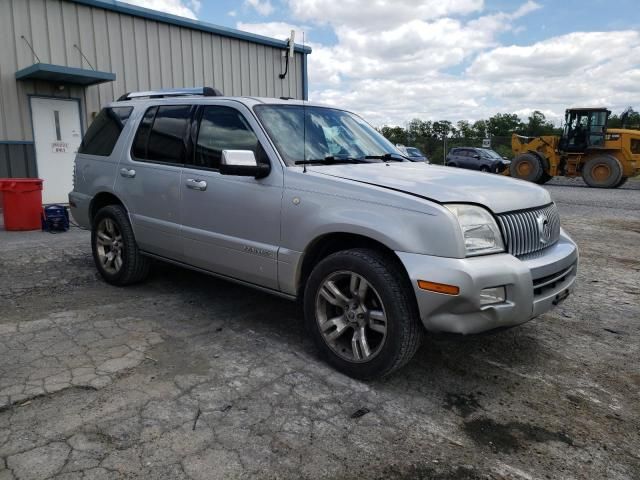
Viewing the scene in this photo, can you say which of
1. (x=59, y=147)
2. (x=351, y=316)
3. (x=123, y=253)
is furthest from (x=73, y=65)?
(x=351, y=316)

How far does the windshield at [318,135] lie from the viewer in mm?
3809

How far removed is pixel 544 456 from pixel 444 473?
0.55 metres

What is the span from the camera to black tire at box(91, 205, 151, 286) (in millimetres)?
4895

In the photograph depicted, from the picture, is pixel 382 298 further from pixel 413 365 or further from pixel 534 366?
pixel 534 366

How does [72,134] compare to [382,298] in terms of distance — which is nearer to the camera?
[382,298]

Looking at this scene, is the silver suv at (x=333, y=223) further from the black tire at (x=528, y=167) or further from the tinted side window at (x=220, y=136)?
the black tire at (x=528, y=167)

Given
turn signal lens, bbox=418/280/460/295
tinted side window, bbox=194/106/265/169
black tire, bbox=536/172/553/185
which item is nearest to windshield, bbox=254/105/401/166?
tinted side window, bbox=194/106/265/169

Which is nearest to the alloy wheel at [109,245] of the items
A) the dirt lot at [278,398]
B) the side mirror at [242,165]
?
the dirt lot at [278,398]

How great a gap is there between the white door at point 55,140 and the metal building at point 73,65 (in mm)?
20

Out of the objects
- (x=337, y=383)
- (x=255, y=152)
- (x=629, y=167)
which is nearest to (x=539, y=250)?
(x=337, y=383)

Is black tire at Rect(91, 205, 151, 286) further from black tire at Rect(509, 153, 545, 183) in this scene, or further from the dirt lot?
black tire at Rect(509, 153, 545, 183)

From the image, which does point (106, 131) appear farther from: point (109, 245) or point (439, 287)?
point (439, 287)

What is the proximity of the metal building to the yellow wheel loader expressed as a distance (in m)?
13.0

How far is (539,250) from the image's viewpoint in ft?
11.1
